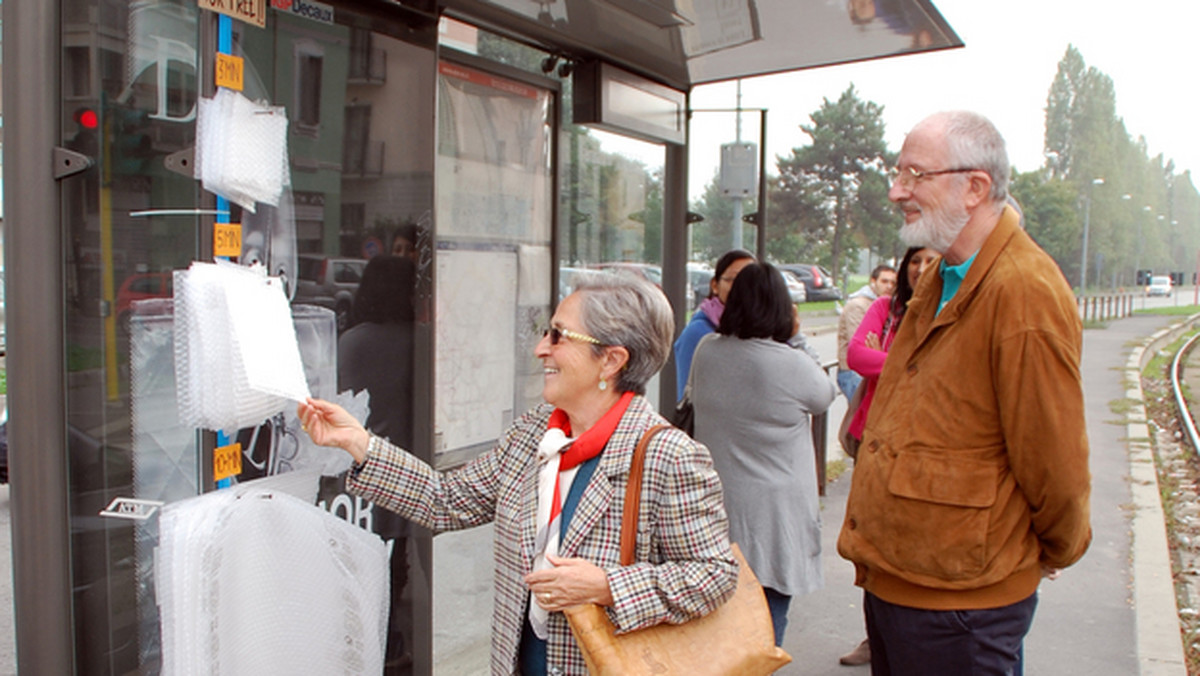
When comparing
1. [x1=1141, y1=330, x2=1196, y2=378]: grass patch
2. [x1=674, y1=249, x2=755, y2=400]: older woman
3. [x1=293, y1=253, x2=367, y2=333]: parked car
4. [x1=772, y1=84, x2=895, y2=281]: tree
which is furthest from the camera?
[x1=772, y1=84, x2=895, y2=281]: tree

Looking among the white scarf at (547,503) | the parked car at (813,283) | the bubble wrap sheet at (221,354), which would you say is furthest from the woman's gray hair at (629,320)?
the parked car at (813,283)

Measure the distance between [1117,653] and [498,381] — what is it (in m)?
3.42

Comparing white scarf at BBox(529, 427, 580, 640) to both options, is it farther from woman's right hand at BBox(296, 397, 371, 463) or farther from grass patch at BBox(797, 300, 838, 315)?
grass patch at BBox(797, 300, 838, 315)

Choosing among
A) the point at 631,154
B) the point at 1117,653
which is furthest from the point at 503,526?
the point at 1117,653

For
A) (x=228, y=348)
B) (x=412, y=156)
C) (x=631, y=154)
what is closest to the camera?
(x=228, y=348)

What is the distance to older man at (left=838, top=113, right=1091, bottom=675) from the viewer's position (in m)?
1.91

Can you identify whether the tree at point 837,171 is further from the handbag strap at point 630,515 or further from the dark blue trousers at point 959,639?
the handbag strap at point 630,515

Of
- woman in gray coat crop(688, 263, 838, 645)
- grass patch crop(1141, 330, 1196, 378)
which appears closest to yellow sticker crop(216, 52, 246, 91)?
woman in gray coat crop(688, 263, 838, 645)

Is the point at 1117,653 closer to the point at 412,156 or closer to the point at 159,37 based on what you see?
the point at 412,156

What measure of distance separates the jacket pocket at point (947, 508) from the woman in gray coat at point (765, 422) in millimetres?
1460

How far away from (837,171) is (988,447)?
44956 millimetres

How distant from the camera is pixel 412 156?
2703 millimetres

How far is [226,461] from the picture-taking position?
2.06 meters

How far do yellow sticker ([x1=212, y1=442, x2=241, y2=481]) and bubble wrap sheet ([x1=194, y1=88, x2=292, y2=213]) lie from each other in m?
0.55
